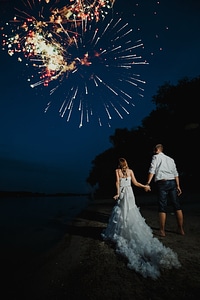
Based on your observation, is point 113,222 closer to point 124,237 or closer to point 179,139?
point 124,237

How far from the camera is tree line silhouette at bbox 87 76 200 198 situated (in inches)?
1211

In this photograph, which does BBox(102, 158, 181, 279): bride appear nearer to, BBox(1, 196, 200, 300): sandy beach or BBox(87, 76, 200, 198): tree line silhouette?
BBox(1, 196, 200, 300): sandy beach

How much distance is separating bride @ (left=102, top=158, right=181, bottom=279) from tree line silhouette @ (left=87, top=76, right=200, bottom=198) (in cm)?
2704

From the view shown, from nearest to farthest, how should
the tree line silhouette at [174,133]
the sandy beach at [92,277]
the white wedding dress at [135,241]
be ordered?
the sandy beach at [92,277], the white wedding dress at [135,241], the tree line silhouette at [174,133]

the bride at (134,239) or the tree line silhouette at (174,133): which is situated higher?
the tree line silhouette at (174,133)

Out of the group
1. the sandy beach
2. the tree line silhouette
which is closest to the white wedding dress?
the sandy beach

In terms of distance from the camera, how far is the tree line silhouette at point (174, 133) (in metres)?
30.8

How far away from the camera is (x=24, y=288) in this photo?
3.45 meters

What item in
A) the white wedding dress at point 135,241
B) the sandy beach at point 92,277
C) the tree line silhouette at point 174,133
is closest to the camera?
the sandy beach at point 92,277

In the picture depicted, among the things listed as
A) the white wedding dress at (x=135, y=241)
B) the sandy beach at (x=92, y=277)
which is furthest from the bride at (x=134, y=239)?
the sandy beach at (x=92, y=277)

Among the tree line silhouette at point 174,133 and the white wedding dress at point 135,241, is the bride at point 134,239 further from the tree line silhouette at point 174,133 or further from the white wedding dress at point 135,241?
the tree line silhouette at point 174,133

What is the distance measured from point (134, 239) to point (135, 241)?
15 centimetres

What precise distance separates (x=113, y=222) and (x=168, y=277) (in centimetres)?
248

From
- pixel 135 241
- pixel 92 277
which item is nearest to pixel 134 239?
pixel 135 241
